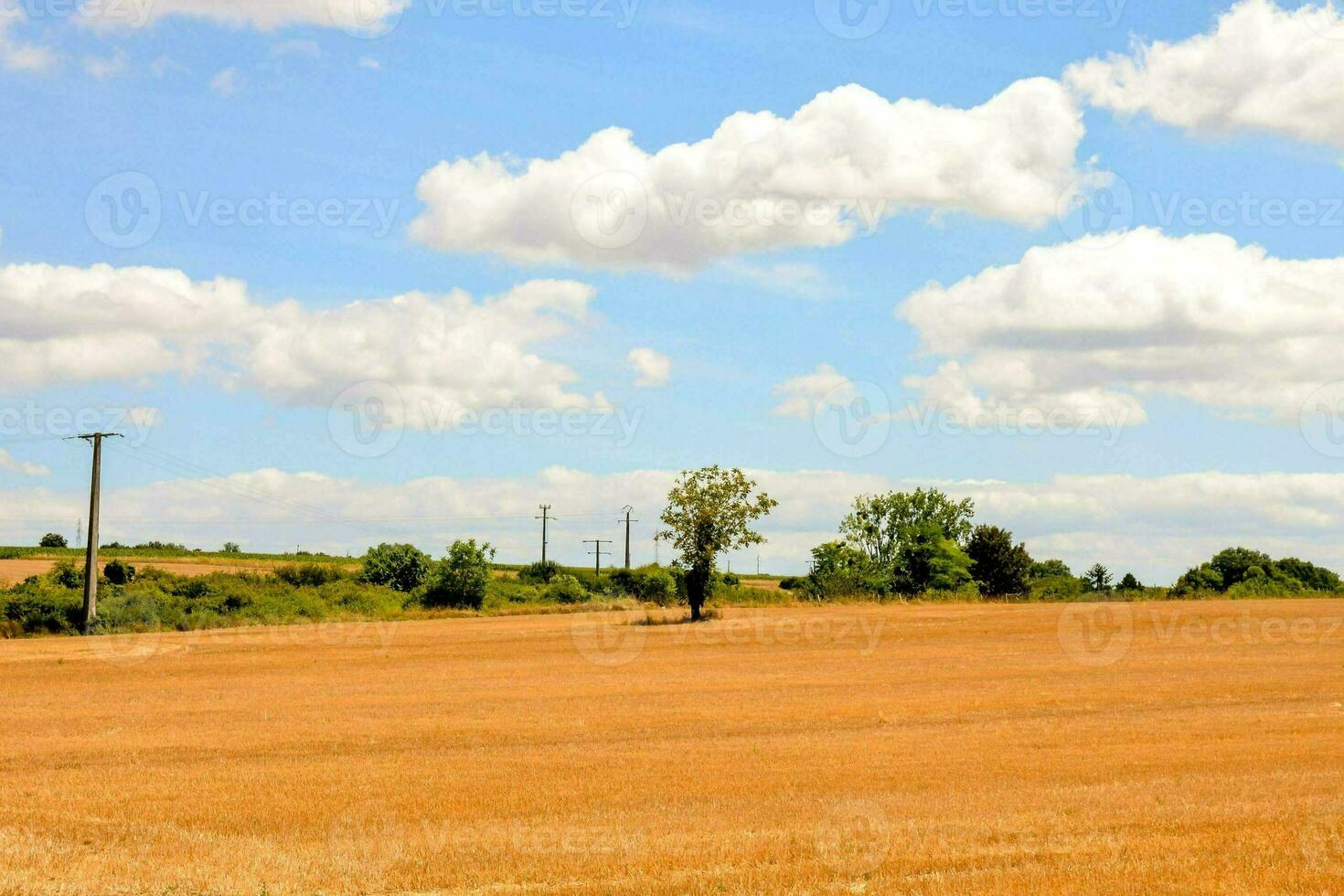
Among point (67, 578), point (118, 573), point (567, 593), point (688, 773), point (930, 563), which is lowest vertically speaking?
point (688, 773)

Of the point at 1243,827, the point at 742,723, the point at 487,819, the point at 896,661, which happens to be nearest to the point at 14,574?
the point at 896,661

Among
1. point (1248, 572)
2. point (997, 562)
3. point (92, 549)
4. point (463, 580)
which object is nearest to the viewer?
point (92, 549)

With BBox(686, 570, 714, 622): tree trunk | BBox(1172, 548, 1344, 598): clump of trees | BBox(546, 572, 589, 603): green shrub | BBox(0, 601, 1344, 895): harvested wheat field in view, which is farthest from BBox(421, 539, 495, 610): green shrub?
BBox(1172, 548, 1344, 598): clump of trees

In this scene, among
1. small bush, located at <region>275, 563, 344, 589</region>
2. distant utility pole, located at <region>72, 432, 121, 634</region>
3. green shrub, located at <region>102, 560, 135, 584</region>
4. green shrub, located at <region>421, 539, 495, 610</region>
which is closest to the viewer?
distant utility pole, located at <region>72, 432, 121, 634</region>

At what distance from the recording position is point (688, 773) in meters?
25.8

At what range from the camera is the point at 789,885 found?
16.4 m

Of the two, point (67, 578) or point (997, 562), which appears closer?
point (67, 578)

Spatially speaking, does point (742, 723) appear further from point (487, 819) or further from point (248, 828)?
point (248, 828)

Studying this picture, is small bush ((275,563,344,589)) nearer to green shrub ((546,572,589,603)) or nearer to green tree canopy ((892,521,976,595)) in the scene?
green shrub ((546,572,589,603))

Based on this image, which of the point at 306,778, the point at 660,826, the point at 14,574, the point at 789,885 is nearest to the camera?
the point at 789,885

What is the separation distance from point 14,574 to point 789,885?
130022 millimetres

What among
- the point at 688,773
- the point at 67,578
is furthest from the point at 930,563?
the point at 688,773

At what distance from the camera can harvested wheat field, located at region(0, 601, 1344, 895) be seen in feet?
56.5

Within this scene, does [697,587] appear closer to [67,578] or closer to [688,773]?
[688,773]
